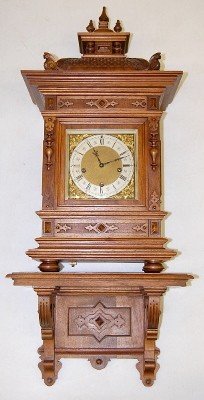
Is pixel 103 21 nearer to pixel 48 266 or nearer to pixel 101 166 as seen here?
pixel 101 166

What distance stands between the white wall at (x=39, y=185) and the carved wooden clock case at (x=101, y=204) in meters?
0.07

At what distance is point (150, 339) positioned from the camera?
5.11 feet

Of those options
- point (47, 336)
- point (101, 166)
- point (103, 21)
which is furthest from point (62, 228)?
point (103, 21)

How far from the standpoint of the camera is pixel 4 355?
1.63 meters

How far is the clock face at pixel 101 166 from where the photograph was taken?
5.00 ft

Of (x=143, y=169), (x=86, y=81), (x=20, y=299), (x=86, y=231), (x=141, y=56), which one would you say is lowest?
(x=20, y=299)

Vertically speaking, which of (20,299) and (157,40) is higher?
(157,40)

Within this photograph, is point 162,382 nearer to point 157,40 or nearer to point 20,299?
point 20,299

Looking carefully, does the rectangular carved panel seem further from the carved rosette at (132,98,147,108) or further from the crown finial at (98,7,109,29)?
the crown finial at (98,7,109,29)

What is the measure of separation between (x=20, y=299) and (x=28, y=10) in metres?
0.95

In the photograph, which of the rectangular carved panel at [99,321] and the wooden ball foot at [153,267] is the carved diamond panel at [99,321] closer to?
the rectangular carved panel at [99,321]

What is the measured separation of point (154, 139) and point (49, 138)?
0.29 m

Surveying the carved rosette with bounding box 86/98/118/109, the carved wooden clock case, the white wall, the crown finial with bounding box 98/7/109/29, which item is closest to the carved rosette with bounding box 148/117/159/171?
the carved wooden clock case

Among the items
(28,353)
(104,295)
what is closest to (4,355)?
(28,353)
